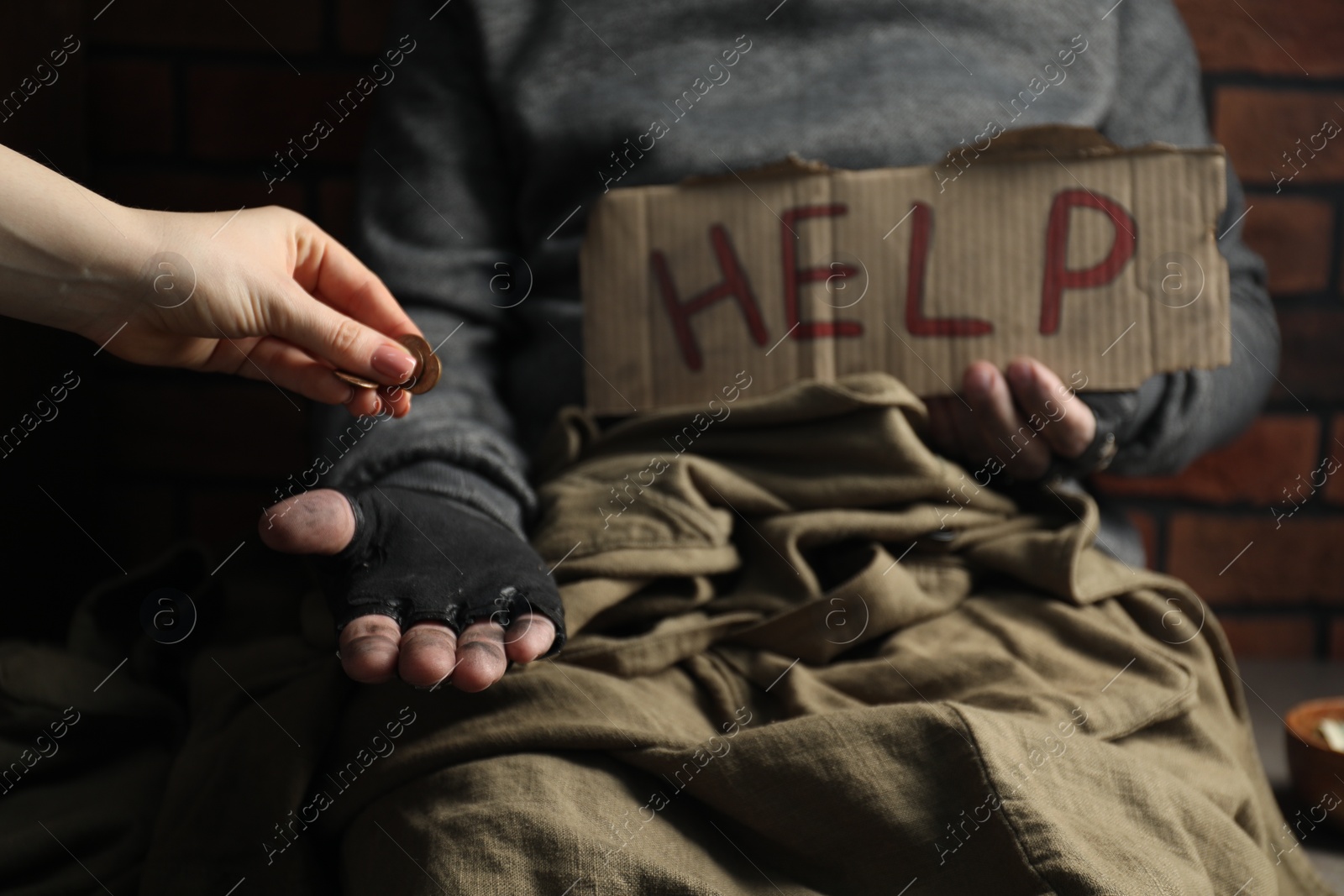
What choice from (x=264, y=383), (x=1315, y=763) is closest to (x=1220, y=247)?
(x=1315, y=763)

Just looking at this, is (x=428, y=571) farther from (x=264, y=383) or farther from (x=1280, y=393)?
(x=1280, y=393)

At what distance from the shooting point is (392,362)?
57 centimetres

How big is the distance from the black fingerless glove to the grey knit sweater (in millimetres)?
153

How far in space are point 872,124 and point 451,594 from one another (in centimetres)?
49

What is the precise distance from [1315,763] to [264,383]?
103cm

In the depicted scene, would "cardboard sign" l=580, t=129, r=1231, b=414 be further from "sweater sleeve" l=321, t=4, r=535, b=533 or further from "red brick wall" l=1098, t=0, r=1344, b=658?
"red brick wall" l=1098, t=0, r=1344, b=658


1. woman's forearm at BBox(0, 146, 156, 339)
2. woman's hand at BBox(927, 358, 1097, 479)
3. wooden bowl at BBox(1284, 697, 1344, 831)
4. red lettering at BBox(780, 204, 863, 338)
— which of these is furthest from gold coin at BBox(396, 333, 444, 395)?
wooden bowl at BBox(1284, 697, 1344, 831)

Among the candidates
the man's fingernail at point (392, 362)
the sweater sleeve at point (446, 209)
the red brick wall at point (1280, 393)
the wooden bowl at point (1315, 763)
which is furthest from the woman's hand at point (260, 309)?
the red brick wall at point (1280, 393)

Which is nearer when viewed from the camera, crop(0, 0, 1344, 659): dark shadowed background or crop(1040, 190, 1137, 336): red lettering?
crop(1040, 190, 1137, 336): red lettering

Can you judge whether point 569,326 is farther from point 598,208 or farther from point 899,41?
point 899,41

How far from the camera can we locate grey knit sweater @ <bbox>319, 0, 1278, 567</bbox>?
813 mm

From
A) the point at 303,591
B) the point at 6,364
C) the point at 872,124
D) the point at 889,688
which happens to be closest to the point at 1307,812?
the point at 889,688

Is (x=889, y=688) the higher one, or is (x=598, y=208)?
(x=598, y=208)

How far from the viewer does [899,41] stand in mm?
843
